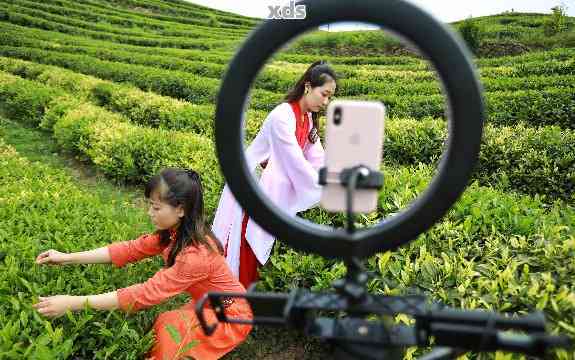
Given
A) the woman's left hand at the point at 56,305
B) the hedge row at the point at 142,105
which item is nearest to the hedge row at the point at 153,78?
the hedge row at the point at 142,105

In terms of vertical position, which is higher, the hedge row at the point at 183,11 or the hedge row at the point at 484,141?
the hedge row at the point at 183,11

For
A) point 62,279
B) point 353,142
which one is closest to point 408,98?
point 62,279

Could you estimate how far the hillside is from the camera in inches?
80.7

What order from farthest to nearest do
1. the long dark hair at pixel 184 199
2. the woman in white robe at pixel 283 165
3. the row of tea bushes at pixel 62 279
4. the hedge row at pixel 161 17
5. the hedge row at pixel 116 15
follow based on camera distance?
1. the hedge row at pixel 161 17
2. the hedge row at pixel 116 15
3. the woman in white robe at pixel 283 165
4. the long dark hair at pixel 184 199
5. the row of tea bushes at pixel 62 279

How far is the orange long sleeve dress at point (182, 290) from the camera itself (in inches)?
83.1

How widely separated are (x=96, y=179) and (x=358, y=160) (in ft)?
19.2

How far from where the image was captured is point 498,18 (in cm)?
2573

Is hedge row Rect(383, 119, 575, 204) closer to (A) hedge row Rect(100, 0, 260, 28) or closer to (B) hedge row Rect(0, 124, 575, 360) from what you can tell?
(B) hedge row Rect(0, 124, 575, 360)

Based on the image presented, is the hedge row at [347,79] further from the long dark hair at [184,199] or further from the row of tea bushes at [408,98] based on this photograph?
the long dark hair at [184,199]

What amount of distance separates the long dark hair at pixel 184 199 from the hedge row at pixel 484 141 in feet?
10.6

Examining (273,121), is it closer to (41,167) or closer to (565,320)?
(565,320)

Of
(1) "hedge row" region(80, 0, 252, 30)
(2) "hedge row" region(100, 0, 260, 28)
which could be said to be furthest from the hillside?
(2) "hedge row" region(100, 0, 260, 28)

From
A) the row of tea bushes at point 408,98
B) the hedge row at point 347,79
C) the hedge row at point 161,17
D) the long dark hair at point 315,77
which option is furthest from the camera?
the hedge row at point 161,17

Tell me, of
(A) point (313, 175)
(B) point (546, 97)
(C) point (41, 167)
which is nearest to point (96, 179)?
(C) point (41, 167)
